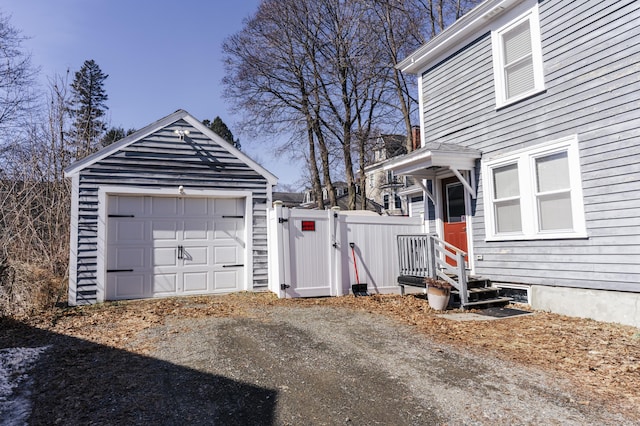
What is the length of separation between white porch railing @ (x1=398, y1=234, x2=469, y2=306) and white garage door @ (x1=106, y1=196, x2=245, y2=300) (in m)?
3.79

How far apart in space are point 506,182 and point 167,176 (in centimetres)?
722

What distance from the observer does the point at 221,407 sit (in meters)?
3.02

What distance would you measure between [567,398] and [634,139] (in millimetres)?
4268

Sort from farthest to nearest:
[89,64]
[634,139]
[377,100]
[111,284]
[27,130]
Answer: [89,64] → [377,100] → [27,130] → [111,284] → [634,139]

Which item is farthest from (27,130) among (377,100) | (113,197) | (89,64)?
(89,64)

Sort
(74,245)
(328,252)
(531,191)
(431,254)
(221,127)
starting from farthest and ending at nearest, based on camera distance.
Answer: (221,127) → (328,252) → (74,245) → (431,254) → (531,191)

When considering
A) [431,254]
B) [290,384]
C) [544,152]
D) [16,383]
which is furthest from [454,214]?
[16,383]

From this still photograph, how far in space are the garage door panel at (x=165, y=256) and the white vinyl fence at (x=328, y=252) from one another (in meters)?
2.15

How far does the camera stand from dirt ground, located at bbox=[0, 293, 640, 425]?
2936 millimetres

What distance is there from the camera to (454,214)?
28.5 feet

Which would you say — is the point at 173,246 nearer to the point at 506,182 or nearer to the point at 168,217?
the point at 168,217

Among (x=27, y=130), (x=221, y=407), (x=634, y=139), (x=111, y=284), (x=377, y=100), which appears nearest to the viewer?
(x=221, y=407)

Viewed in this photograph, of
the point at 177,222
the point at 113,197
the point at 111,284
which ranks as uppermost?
the point at 113,197

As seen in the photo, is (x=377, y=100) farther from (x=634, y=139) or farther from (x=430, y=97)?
(x=634, y=139)
